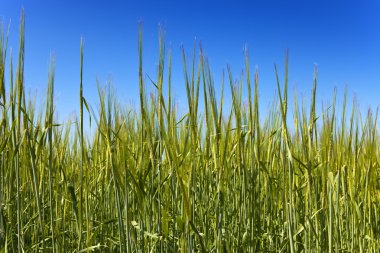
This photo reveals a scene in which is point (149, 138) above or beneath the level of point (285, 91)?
beneath

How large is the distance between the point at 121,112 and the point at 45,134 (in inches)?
10.3

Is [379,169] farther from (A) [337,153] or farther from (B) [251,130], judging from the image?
(B) [251,130]

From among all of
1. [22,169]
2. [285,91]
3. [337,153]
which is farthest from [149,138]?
[22,169]

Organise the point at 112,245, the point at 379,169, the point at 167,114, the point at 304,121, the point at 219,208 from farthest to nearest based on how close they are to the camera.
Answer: the point at 379,169 < the point at 112,245 < the point at 304,121 < the point at 219,208 < the point at 167,114

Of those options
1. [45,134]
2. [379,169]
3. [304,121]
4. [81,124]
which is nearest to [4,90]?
[45,134]

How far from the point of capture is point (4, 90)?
917 mm

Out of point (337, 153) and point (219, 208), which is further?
point (337, 153)

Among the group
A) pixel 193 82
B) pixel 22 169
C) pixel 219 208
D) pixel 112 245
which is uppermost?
pixel 193 82

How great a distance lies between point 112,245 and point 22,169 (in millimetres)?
399

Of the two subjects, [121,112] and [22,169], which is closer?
[121,112]

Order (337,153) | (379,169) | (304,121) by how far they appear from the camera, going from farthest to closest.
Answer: (379,169), (337,153), (304,121)

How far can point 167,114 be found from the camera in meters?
0.77

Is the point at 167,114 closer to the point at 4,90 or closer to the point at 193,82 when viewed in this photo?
the point at 193,82

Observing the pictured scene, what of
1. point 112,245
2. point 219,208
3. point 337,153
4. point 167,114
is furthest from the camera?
point 112,245
